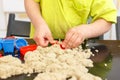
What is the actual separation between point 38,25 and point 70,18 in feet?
0.34

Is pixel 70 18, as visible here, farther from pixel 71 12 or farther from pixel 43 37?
pixel 43 37

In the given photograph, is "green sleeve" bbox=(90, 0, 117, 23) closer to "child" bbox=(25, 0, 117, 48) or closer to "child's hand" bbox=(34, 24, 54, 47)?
"child" bbox=(25, 0, 117, 48)

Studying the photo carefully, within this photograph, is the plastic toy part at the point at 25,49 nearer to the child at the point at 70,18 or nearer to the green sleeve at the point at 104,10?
the child at the point at 70,18

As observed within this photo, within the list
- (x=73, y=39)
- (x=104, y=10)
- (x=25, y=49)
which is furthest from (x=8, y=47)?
(x=104, y=10)

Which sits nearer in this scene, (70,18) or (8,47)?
(8,47)

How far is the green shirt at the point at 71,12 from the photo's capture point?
708 mm

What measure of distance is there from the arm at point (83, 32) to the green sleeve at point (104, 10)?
1cm

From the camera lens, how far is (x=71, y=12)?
75cm

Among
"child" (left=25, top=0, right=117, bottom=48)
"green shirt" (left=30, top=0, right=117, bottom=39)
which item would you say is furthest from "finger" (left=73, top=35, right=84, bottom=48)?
"green shirt" (left=30, top=0, right=117, bottom=39)

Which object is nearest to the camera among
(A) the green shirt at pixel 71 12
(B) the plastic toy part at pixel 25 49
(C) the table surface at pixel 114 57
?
(C) the table surface at pixel 114 57

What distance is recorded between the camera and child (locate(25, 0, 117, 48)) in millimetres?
651

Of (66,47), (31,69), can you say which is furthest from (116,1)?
(31,69)

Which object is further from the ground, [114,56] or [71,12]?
[71,12]

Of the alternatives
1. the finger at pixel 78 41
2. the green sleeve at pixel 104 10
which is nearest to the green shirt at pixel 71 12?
the green sleeve at pixel 104 10
